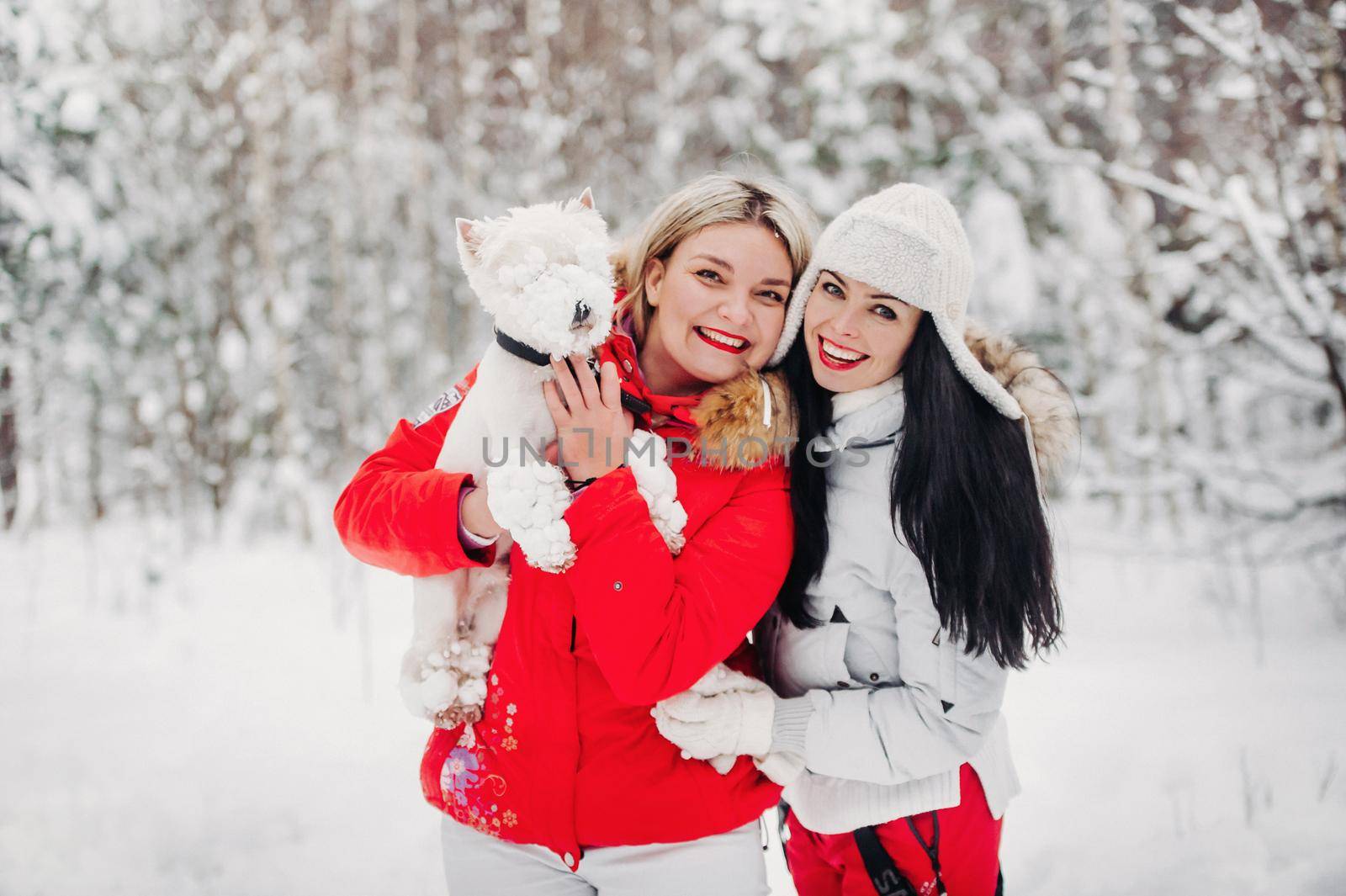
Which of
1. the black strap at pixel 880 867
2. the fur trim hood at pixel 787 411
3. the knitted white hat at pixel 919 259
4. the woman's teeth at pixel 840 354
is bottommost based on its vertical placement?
the black strap at pixel 880 867

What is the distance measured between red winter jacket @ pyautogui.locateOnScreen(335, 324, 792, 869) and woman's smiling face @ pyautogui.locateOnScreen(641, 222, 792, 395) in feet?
0.41

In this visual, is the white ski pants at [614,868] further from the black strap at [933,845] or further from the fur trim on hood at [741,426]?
the fur trim on hood at [741,426]

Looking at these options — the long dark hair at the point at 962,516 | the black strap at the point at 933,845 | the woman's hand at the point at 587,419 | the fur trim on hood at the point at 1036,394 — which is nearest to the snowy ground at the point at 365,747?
the fur trim on hood at the point at 1036,394

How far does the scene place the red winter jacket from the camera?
156cm

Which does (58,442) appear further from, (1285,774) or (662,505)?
(1285,774)

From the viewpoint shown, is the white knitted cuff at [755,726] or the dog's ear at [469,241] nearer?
the white knitted cuff at [755,726]

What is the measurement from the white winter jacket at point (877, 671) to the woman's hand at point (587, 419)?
0.55m

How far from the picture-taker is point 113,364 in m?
8.52

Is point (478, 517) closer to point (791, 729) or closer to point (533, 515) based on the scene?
point (533, 515)

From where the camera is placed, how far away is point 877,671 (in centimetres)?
185

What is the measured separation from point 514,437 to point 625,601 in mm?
498

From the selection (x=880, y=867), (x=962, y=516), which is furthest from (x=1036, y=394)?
(x=880, y=867)

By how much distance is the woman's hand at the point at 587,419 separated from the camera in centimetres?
173

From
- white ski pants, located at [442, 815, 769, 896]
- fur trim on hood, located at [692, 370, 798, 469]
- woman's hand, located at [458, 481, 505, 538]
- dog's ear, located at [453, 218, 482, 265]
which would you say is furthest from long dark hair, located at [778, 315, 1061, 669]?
dog's ear, located at [453, 218, 482, 265]
